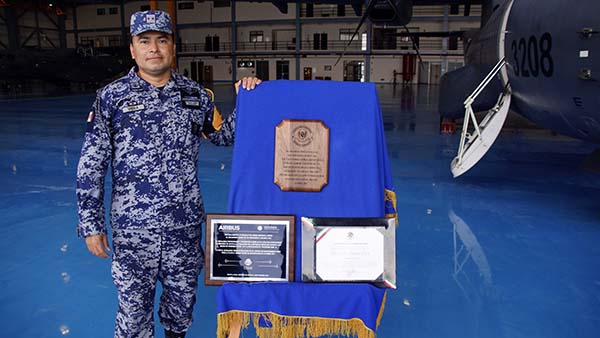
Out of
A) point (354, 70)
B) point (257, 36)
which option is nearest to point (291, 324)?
point (354, 70)

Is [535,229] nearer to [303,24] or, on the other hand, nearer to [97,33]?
[303,24]

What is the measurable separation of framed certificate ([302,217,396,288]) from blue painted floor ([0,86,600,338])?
34.3 inches

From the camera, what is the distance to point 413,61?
35000 mm

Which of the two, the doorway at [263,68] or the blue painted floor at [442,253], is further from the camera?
the doorway at [263,68]

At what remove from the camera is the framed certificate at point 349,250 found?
78.5 inches

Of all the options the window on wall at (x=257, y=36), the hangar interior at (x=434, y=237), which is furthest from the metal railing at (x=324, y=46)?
the hangar interior at (x=434, y=237)

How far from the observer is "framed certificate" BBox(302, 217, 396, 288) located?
1.99m

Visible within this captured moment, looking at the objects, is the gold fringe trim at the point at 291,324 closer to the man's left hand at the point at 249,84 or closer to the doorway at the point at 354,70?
the man's left hand at the point at 249,84

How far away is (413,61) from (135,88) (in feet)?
115

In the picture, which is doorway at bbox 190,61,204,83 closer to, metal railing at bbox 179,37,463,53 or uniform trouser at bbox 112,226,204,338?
metal railing at bbox 179,37,463,53

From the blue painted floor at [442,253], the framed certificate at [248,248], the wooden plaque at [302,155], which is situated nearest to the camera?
the framed certificate at [248,248]

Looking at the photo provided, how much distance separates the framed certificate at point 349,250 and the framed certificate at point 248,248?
3.5 inches

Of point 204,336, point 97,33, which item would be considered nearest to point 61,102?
point 204,336

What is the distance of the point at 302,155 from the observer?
2.11m
